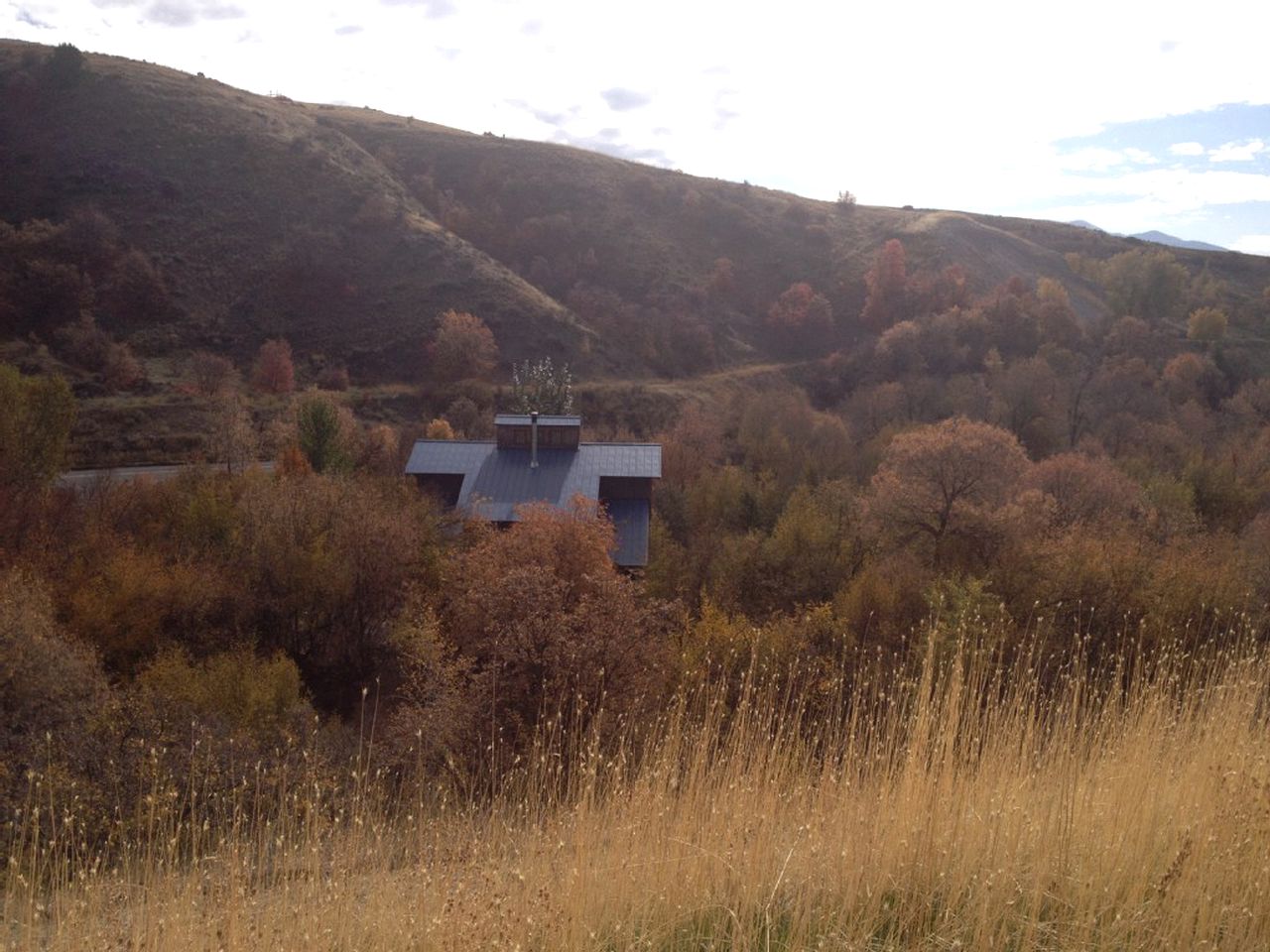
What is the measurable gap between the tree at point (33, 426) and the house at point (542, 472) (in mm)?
9499

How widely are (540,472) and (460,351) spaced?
21793 millimetres

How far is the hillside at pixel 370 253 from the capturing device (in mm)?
45375

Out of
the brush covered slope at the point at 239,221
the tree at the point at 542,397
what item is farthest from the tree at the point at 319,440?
the brush covered slope at the point at 239,221

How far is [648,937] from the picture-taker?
417 cm

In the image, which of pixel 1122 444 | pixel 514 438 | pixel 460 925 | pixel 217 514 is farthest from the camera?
pixel 1122 444

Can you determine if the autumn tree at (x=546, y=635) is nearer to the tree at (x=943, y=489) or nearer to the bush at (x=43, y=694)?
the bush at (x=43, y=694)

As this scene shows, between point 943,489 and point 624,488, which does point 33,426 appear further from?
point 943,489

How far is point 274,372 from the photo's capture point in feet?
142

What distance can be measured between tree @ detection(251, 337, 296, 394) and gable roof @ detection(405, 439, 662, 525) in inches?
718

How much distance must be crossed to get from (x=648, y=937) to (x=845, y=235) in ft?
259

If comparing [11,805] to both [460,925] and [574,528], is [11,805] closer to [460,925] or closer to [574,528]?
[460,925]

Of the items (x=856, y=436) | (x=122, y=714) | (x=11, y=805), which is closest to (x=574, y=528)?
(x=122, y=714)

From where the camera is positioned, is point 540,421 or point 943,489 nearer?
point 943,489

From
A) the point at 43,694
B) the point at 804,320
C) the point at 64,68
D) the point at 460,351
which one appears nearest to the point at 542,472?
the point at 43,694
